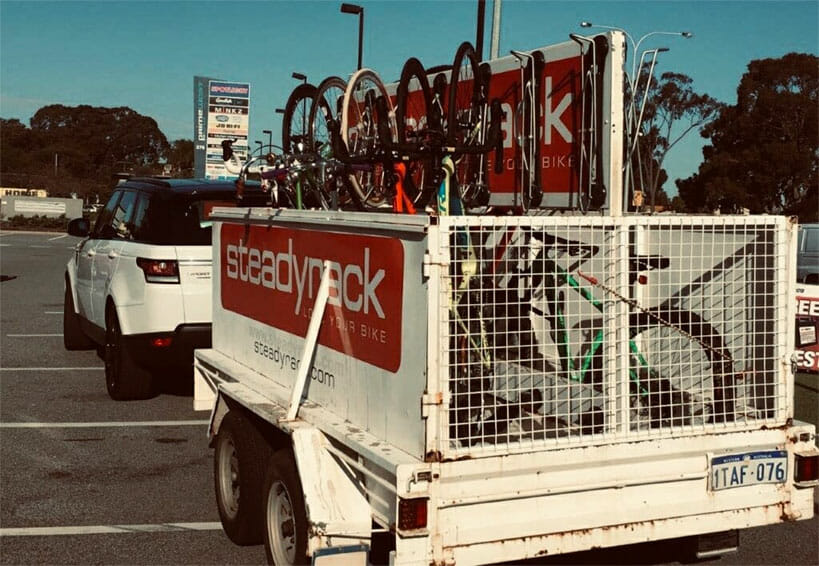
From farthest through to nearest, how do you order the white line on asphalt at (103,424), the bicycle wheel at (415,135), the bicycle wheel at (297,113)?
1. the white line on asphalt at (103,424)
2. the bicycle wheel at (297,113)
3. the bicycle wheel at (415,135)

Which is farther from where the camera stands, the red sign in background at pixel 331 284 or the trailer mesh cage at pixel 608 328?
the red sign in background at pixel 331 284

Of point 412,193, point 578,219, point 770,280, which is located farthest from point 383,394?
point 412,193

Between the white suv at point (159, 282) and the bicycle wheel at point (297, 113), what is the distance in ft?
3.09

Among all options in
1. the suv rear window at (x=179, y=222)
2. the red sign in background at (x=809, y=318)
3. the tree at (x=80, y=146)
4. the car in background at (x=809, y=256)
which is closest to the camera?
the suv rear window at (x=179, y=222)

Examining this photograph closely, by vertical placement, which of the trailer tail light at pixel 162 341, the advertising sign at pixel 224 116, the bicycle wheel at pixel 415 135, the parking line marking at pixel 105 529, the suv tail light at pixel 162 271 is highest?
the advertising sign at pixel 224 116

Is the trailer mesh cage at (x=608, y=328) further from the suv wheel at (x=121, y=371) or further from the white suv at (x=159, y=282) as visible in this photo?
the suv wheel at (x=121, y=371)

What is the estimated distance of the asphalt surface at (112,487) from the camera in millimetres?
5270

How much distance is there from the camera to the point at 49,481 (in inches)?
261

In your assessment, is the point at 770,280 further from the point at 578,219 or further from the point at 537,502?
the point at 537,502

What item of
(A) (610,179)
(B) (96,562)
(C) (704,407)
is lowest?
(B) (96,562)

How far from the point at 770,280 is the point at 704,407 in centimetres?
61

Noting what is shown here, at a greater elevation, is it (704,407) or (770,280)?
(770,280)

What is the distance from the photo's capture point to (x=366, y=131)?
23.5ft

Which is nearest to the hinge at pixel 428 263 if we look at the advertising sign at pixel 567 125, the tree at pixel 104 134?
the advertising sign at pixel 567 125
